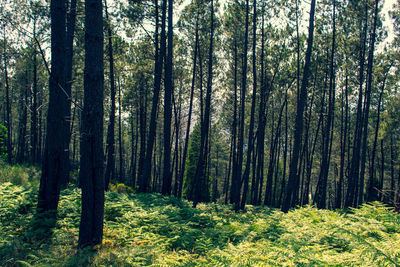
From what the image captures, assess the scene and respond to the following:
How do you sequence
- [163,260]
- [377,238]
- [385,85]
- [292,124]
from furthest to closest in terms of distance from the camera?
[292,124] < [385,85] < [377,238] < [163,260]

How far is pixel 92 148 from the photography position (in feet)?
18.0

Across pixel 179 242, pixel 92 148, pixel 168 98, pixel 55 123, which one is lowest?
pixel 179 242

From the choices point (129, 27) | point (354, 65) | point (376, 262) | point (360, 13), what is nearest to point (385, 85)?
point (354, 65)

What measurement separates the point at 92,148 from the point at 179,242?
9.20ft

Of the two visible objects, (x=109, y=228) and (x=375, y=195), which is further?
(x=375, y=195)

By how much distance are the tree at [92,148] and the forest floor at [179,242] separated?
441mm

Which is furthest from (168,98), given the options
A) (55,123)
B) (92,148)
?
(92,148)

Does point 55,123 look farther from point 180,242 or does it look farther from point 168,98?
point 168,98

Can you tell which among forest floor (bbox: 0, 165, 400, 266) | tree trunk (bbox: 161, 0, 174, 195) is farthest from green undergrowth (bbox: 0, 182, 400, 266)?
tree trunk (bbox: 161, 0, 174, 195)

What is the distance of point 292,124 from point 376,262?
94.9ft

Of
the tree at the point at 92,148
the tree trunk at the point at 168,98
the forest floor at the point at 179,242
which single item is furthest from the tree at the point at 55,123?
the tree trunk at the point at 168,98

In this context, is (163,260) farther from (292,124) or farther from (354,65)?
(292,124)

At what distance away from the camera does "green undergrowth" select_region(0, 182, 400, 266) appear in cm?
420

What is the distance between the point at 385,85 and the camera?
2439 cm
